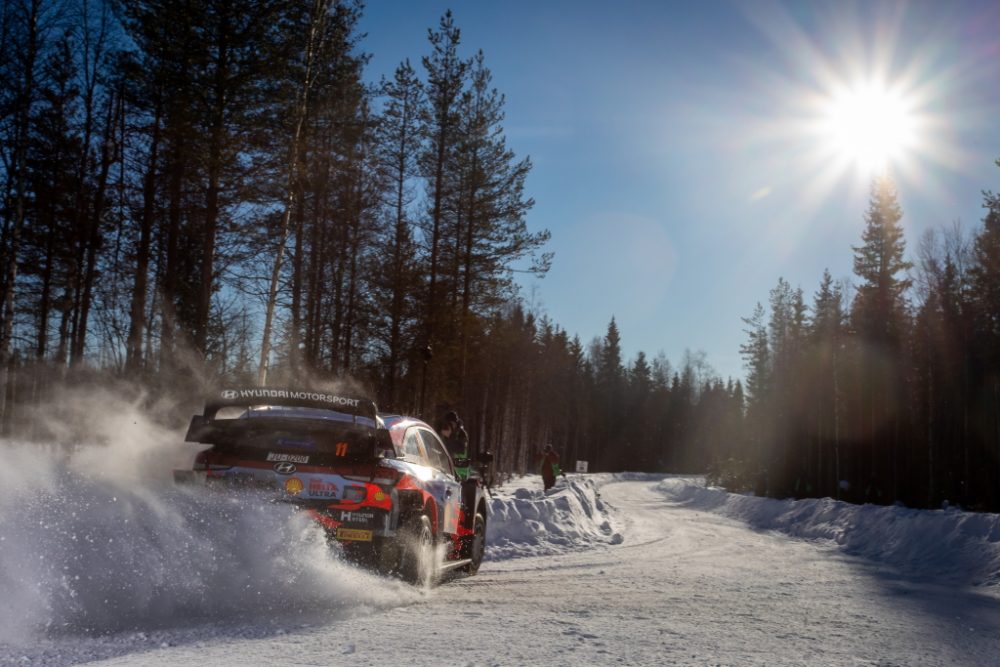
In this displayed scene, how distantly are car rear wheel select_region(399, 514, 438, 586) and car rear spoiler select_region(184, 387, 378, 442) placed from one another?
3.68 ft

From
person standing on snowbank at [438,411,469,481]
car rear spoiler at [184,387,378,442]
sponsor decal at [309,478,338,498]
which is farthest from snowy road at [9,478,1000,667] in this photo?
person standing on snowbank at [438,411,469,481]

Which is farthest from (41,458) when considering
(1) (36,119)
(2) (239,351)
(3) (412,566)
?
(2) (239,351)

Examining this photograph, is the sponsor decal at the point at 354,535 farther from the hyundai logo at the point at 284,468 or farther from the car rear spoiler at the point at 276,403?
the car rear spoiler at the point at 276,403

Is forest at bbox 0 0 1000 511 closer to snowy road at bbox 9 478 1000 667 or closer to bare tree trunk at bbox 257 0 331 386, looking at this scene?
bare tree trunk at bbox 257 0 331 386

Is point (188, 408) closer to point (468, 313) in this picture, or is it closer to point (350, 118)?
point (350, 118)

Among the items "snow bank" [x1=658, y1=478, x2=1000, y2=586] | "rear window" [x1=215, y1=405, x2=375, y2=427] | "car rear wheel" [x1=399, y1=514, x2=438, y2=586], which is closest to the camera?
"car rear wheel" [x1=399, y1=514, x2=438, y2=586]

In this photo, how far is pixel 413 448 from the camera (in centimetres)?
864

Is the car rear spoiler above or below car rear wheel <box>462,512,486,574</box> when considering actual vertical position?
above

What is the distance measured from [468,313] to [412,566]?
22.7 m

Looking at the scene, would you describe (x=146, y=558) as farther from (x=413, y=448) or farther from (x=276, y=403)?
(x=413, y=448)

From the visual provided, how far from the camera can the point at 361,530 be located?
23.7ft

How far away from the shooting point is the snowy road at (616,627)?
17.0 feet

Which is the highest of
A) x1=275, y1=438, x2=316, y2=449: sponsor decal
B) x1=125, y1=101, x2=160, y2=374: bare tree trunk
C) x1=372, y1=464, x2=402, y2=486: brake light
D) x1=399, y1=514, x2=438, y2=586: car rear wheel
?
x1=125, y1=101, x2=160, y2=374: bare tree trunk

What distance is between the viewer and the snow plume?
5.37m
